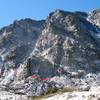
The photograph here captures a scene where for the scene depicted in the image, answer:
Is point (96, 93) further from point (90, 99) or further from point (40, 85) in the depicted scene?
point (40, 85)

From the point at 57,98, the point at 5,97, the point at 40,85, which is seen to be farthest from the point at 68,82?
the point at 57,98

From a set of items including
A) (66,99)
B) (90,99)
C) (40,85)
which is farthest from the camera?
(40,85)

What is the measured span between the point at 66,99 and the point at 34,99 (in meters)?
14.2

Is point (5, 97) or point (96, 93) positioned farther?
point (5, 97)

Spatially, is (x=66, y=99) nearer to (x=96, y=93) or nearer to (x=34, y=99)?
(x=96, y=93)

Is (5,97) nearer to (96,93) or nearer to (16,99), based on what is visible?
(16,99)

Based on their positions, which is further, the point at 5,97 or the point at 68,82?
the point at 68,82

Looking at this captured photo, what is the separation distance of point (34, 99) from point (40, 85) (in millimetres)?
89531

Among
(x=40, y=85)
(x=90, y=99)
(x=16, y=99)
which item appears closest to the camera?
(x=90, y=99)

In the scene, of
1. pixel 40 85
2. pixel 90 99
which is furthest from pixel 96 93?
pixel 40 85

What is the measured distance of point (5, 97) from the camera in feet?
204

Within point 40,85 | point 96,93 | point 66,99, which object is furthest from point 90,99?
point 40,85

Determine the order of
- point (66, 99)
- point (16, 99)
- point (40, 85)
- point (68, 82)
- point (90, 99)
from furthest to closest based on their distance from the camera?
point (68, 82) < point (40, 85) < point (16, 99) < point (66, 99) < point (90, 99)

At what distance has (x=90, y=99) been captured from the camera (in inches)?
1649
